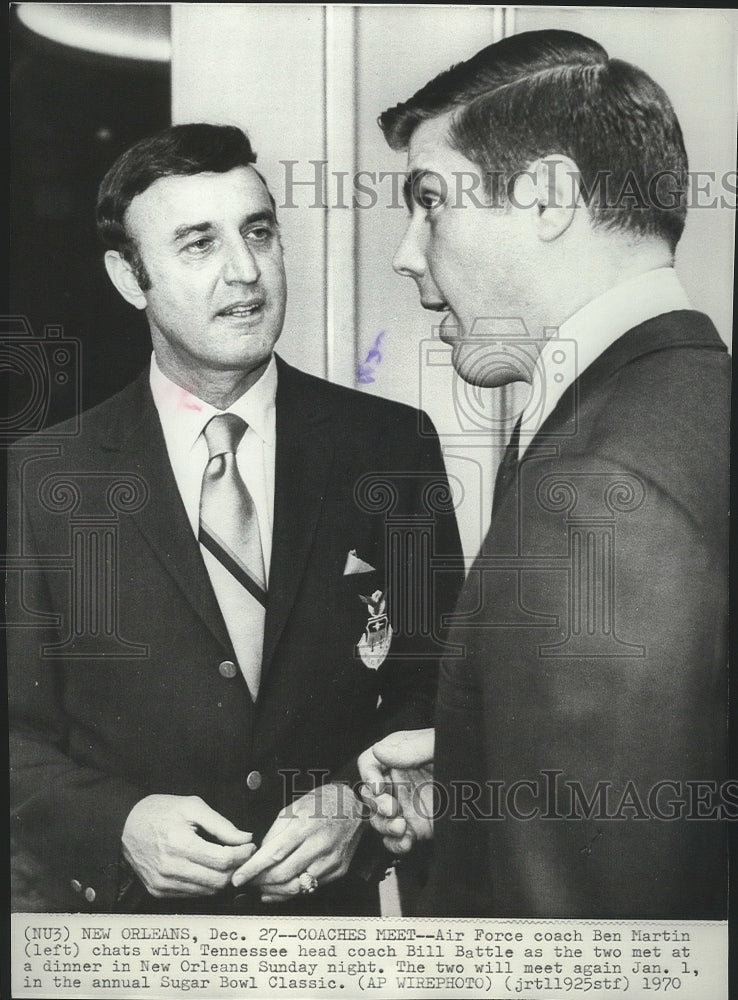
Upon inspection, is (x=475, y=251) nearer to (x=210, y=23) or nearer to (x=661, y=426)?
(x=661, y=426)

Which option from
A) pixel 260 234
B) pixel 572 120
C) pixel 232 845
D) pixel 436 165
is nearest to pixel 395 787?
pixel 232 845

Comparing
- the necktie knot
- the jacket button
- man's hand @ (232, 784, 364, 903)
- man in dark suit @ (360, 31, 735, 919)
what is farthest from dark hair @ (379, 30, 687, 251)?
man's hand @ (232, 784, 364, 903)

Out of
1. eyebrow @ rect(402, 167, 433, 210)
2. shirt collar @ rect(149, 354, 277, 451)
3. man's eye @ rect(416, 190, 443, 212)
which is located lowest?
shirt collar @ rect(149, 354, 277, 451)

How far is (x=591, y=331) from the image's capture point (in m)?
2.23

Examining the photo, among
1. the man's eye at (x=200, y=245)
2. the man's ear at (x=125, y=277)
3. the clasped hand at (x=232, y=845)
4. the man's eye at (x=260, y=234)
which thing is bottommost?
the clasped hand at (x=232, y=845)

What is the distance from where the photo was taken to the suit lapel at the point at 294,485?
7.47 feet

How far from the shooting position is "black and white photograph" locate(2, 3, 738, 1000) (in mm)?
2234

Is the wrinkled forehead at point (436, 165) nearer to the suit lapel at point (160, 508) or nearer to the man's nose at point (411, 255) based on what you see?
the man's nose at point (411, 255)

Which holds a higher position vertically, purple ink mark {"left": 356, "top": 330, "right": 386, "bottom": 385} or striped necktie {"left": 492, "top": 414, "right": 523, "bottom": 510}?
purple ink mark {"left": 356, "top": 330, "right": 386, "bottom": 385}

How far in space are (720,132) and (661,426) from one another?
598 mm

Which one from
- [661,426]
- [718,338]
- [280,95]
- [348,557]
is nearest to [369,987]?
[348,557]

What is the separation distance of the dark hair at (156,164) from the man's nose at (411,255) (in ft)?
0.88

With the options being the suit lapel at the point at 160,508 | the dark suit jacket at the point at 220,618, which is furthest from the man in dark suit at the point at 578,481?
the suit lapel at the point at 160,508

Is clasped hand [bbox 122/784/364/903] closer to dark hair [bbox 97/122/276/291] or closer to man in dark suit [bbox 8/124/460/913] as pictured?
man in dark suit [bbox 8/124/460/913]
